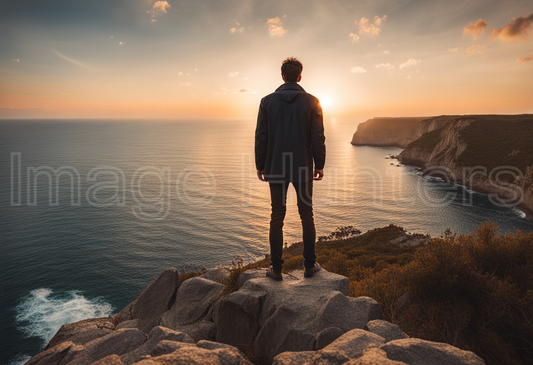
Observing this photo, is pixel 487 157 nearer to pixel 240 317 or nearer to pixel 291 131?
pixel 291 131

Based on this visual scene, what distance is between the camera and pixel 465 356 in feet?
12.0

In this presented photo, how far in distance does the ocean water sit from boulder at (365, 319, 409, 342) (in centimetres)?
3871

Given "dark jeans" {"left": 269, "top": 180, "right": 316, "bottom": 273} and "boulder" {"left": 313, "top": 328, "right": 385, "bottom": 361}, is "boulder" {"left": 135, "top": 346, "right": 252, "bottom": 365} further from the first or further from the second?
"dark jeans" {"left": 269, "top": 180, "right": 316, "bottom": 273}

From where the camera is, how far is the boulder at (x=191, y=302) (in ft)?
31.2

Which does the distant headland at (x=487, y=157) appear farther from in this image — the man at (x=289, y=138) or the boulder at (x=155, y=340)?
the boulder at (x=155, y=340)

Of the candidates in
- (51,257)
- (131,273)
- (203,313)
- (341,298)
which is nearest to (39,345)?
(131,273)

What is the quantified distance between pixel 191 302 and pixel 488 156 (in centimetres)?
10793

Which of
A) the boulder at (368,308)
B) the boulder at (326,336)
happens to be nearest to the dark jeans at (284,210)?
the boulder at (368,308)

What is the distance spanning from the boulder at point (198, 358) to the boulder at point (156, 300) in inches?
324

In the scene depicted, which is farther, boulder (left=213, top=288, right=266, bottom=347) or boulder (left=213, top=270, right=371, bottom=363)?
boulder (left=213, top=288, right=266, bottom=347)

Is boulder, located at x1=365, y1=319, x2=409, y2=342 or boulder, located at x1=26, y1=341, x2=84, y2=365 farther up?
boulder, located at x1=365, y1=319, x2=409, y2=342

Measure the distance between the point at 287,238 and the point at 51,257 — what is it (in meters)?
44.2

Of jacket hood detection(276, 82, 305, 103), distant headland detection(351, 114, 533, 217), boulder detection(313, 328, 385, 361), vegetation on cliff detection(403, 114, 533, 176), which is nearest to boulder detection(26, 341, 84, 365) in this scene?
boulder detection(313, 328, 385, 361)

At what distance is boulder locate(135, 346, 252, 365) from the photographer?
3.62 meters
